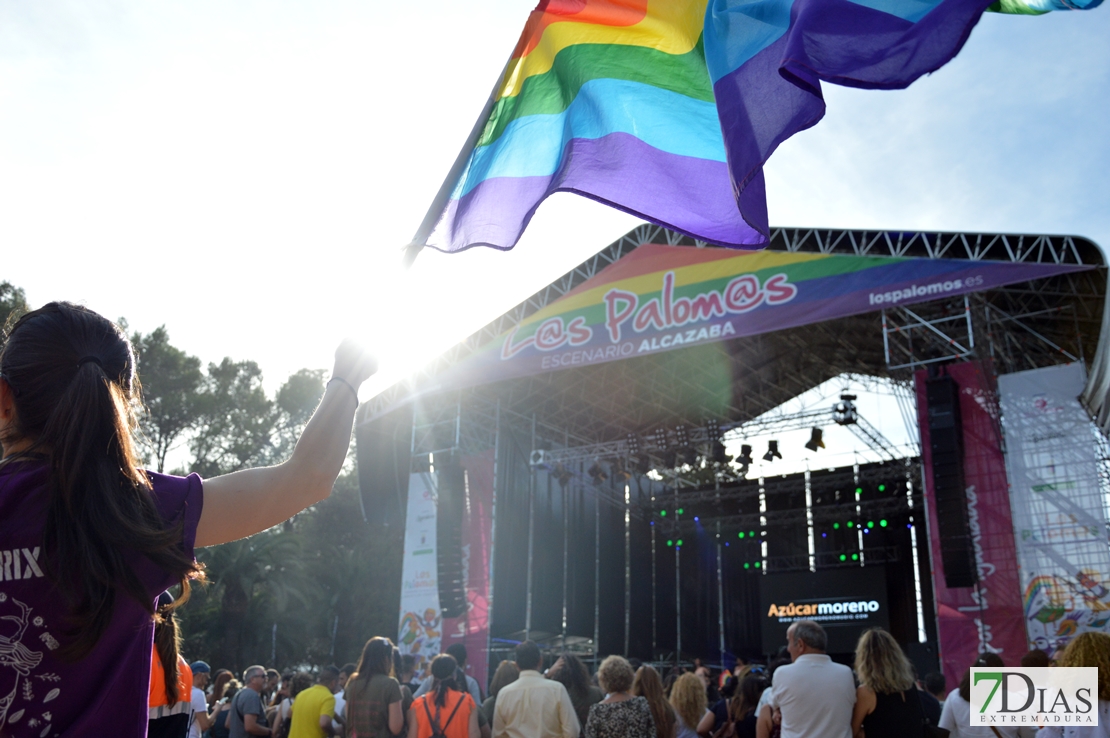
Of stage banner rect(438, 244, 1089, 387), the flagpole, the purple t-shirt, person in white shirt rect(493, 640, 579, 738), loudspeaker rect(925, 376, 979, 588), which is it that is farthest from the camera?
stage banner rect(438, 244, 1089, 387)

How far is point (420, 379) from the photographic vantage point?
50.3ft

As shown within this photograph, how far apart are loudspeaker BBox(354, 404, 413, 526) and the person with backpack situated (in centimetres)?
1224

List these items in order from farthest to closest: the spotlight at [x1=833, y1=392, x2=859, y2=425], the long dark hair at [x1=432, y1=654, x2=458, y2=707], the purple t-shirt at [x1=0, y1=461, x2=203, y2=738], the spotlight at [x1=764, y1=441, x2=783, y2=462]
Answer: the spotlight at [x1=764, y1=441, x2=783, y2=462] → the spotlight at [x1=833, y1=392, x2=859, y2=425] → the long dark hair at [x1=432, y1=654, x2=458, y2=707] → the purple t-shirt at [x1=0, y1=461, x2=203, y2=738]

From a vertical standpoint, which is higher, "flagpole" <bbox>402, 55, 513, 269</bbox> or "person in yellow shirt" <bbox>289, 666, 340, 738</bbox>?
"flagpole" <bbox>402, 55, 513, 269</bbox>

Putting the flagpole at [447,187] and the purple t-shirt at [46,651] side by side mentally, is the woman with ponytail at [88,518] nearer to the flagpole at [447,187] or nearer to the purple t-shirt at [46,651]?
the purple t-shirt at [46,651]

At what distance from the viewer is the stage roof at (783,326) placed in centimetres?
1175

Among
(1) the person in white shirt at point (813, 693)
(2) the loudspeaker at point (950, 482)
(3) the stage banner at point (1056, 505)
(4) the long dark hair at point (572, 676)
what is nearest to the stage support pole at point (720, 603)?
(2) the loudspeaker at point (950, 482)

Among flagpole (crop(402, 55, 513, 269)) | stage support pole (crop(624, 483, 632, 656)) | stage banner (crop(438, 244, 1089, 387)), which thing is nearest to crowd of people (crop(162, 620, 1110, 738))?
flagpole (crop(402, 55, 513, 269))

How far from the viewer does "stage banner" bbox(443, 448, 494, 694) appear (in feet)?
48.1

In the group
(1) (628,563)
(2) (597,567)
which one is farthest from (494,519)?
(1) (628,563)

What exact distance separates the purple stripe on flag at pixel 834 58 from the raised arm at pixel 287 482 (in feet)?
4.40

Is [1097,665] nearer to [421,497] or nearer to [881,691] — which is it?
[881,691]

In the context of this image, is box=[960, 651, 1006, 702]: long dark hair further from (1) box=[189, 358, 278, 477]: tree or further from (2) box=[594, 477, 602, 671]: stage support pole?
(1) box=[189, 358, 278, 477]: tree

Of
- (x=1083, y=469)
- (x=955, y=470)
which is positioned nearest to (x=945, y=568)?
(x=955, y=470)
